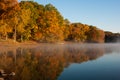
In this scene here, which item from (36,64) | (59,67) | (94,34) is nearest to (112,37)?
(94,34)

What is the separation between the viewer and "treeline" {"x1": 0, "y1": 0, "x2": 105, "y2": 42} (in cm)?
6562

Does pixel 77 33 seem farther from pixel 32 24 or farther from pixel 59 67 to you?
pixel 59 67

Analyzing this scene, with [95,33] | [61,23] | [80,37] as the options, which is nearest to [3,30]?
[61,23]

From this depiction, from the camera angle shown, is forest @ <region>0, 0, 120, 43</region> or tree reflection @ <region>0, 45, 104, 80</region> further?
forest @ <region>0, 0, 120, 43</region>

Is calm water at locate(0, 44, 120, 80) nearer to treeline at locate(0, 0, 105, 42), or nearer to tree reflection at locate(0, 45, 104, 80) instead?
tree reflection at locate(0, 45, 104, 80)

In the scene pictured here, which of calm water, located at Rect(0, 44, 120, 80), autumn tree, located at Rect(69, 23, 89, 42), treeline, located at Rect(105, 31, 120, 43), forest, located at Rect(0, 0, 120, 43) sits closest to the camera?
calm water, located at Rect(0, 44, 120, 80)

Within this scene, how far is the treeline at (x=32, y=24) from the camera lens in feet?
215

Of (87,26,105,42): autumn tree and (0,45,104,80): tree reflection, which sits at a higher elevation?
(87,26,105,42): autumn tree

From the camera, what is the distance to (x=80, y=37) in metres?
144

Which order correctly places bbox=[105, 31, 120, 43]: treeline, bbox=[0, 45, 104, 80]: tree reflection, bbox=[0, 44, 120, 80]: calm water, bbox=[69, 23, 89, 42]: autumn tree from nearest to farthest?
bbox=[0, 44, 120, 80]: calm water, bbox=[0, 45, 104, 80]: tree reflection, bbox=[69, 23, 89, 42]: autumn tree, bbox=[105, 31, 120, 43]: treeline

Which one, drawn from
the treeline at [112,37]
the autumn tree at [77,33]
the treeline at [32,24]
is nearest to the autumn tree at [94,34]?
the autumn tree at [77,33]

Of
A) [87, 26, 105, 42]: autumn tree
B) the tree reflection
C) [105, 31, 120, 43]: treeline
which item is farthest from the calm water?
[105, 31, 120, 43]: treeline

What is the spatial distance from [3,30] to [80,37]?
261 ft

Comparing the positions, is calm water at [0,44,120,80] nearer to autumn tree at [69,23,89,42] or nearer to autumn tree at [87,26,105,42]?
autumn tree at [69,23,89,42]
